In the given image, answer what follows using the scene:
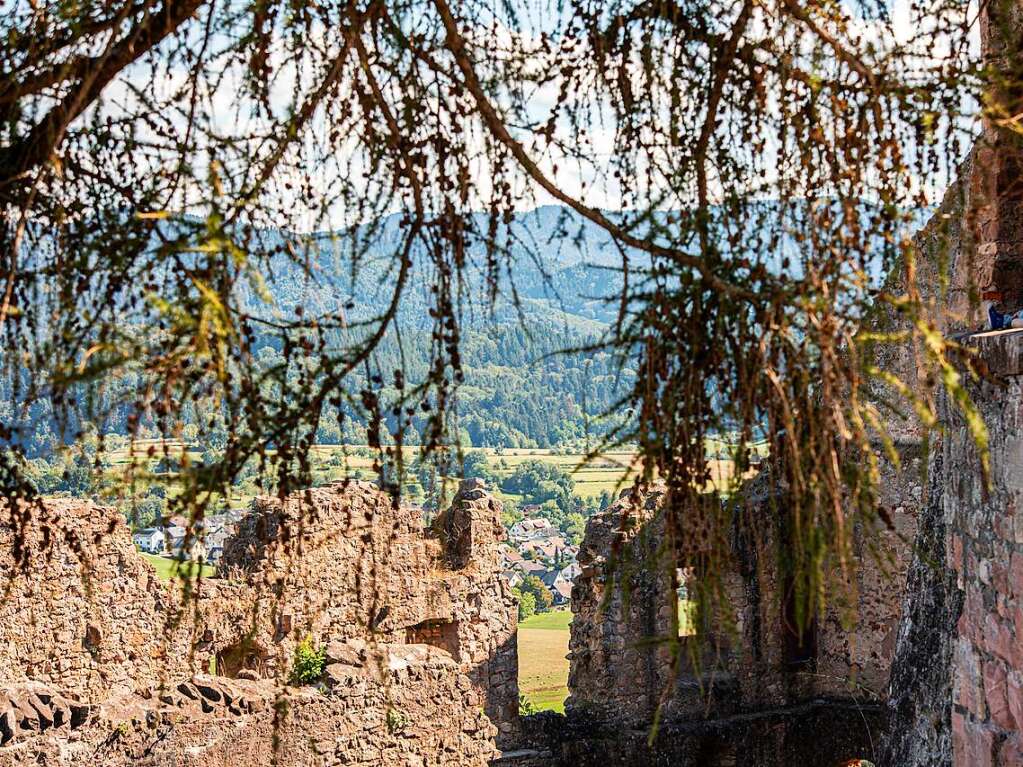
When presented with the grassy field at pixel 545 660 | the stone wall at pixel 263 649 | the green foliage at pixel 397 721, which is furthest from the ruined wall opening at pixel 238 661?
the grassy field at pixel 545 660

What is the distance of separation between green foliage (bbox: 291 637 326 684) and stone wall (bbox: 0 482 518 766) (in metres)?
0.13

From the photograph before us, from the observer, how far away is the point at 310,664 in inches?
419

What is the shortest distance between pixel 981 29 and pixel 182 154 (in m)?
3.56

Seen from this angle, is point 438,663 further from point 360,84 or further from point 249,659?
point 360,84

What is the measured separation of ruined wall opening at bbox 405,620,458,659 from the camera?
12391mm

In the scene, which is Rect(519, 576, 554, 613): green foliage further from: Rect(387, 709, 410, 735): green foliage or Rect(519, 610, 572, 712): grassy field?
Rect(387, 709, 410, 735): green foliage

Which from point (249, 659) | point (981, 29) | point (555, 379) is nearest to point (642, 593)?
point (249, 659)

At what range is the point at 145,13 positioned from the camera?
9.92ft

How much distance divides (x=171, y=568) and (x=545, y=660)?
26315 mm

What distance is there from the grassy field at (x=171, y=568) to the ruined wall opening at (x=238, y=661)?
0.71 meters

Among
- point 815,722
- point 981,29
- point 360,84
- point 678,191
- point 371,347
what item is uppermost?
point 981,29

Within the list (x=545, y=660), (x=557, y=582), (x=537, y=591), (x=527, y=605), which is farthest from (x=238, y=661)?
(x=527, y=605)

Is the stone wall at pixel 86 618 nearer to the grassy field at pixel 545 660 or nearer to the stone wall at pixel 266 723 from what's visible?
the stone wall at pixel 266 723

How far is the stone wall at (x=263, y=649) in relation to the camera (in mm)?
8891
